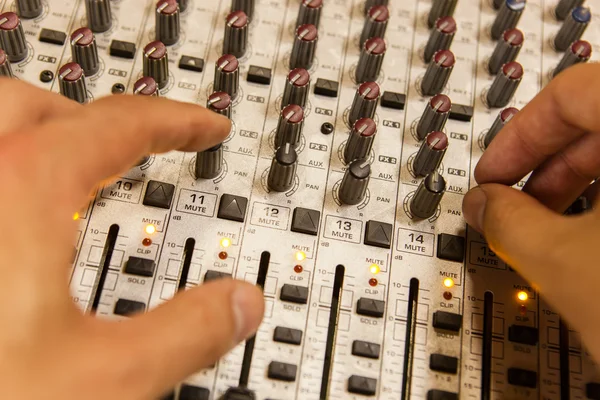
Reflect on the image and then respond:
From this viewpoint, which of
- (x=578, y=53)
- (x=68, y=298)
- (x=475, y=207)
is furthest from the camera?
(x=578, y=53)

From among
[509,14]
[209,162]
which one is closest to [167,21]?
[209,162]

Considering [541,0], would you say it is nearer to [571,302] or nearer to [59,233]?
[571,302]

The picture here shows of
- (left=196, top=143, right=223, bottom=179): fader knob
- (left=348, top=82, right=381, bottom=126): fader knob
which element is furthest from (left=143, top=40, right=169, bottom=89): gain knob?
(left=348, top=82, right=381, bottom=126): fader knob

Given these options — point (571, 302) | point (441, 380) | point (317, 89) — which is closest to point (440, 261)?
point (441, 380)

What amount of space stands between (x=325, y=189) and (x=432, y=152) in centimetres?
26

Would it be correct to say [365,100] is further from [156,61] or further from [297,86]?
[156,61]

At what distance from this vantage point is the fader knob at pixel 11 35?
1.52 meters

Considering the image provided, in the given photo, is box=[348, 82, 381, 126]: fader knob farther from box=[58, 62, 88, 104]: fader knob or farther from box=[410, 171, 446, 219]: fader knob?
box=[58, 62, 88, 104]: fader knob

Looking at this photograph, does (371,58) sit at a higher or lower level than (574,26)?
lower

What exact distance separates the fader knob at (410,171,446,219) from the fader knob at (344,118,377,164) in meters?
0.15

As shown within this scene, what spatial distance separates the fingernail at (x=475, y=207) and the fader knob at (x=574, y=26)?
0.59 meters

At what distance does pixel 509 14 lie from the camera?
1.74 meters

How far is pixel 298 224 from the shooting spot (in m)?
1.46

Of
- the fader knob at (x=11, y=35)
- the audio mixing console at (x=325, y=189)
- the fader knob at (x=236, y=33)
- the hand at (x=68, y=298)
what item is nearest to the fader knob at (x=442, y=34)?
the audio mixing console at (x=325, y=189)
